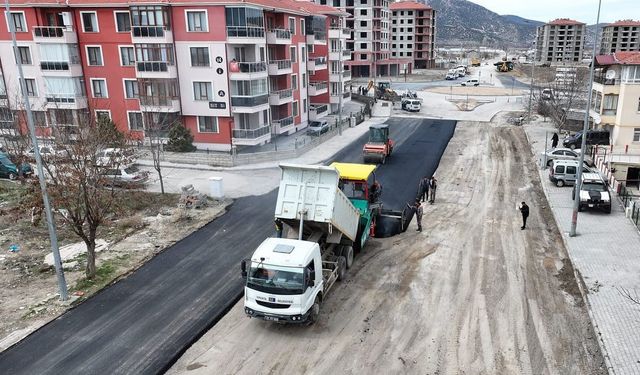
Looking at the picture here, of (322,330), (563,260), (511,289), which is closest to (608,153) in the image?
(563,260)

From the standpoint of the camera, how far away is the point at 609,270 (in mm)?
18453

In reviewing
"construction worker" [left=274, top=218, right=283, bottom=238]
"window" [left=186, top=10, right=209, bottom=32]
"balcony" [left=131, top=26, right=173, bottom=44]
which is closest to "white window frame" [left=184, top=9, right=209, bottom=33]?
"window" [left=186, top=10, right=209, bottom=32]

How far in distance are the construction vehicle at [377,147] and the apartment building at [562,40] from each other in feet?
515

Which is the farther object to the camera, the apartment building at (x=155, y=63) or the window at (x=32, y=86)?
the window at (x=32, y=86)

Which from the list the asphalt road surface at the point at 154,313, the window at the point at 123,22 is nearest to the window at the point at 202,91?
the window at the point at 123,22

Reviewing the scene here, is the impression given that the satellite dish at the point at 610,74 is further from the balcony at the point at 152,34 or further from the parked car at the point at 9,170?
the parked car at the point at 9,170

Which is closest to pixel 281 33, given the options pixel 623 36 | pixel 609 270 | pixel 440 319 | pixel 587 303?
pixel 609 270

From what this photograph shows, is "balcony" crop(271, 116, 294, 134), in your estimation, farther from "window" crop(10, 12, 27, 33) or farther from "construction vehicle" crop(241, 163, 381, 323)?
"construction vehicle" crop(241, 163, 381, 323)

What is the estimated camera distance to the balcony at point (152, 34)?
36.7 m

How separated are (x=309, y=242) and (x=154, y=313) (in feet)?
18.3

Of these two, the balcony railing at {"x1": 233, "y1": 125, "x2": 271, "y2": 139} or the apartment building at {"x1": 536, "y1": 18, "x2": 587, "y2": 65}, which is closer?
the balcony railing at {"x1": 233, "y1": 125, "x2": 271, "y2": 139}

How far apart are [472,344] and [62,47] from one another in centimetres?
3860

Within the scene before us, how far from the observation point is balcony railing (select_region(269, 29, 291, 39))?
1620 inches

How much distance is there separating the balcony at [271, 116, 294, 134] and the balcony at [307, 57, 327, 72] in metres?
Result: 7.02
